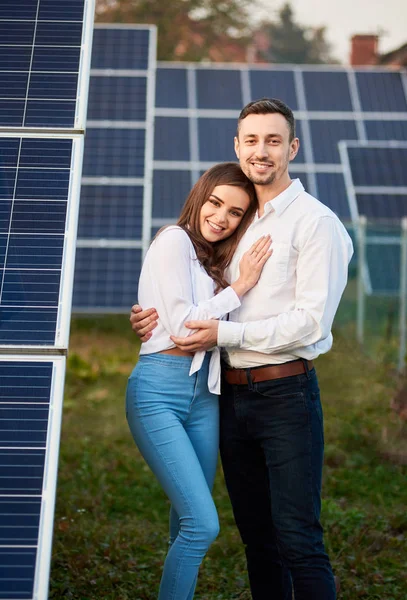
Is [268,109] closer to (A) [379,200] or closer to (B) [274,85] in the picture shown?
(A) [379,200]

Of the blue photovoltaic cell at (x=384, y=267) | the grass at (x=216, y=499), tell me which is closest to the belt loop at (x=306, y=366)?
the grass at (x=216, y=499)

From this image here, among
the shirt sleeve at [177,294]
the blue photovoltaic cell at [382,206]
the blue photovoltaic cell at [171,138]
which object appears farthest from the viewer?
the blue photovoltaic cell at [171,138]

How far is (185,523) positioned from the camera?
3.75 metres

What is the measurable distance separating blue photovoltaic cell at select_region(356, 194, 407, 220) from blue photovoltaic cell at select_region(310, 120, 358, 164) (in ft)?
4.21

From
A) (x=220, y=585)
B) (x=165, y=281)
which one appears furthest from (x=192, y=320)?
(x=220, y=585)

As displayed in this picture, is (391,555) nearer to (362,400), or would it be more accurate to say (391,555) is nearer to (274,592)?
(274,592)

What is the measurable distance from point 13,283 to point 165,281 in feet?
2.09

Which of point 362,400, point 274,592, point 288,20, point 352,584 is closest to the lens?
point 274,592

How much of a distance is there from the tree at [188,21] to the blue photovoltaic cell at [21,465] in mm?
23250

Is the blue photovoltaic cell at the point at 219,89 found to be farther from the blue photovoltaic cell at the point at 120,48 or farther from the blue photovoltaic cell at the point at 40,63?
the blue photovoltaic cell at the point at 40,63

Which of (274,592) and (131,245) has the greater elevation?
(131,245)

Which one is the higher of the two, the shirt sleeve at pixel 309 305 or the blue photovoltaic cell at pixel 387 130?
the blue photovoltaic cell at pixel 387 130

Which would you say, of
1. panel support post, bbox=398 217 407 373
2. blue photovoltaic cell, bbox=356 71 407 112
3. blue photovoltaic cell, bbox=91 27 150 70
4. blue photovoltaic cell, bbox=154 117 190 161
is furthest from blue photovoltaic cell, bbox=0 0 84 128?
blue photovoltaic cell, bbox=356 71 407 112

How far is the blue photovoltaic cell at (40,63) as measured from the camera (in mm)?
4152
